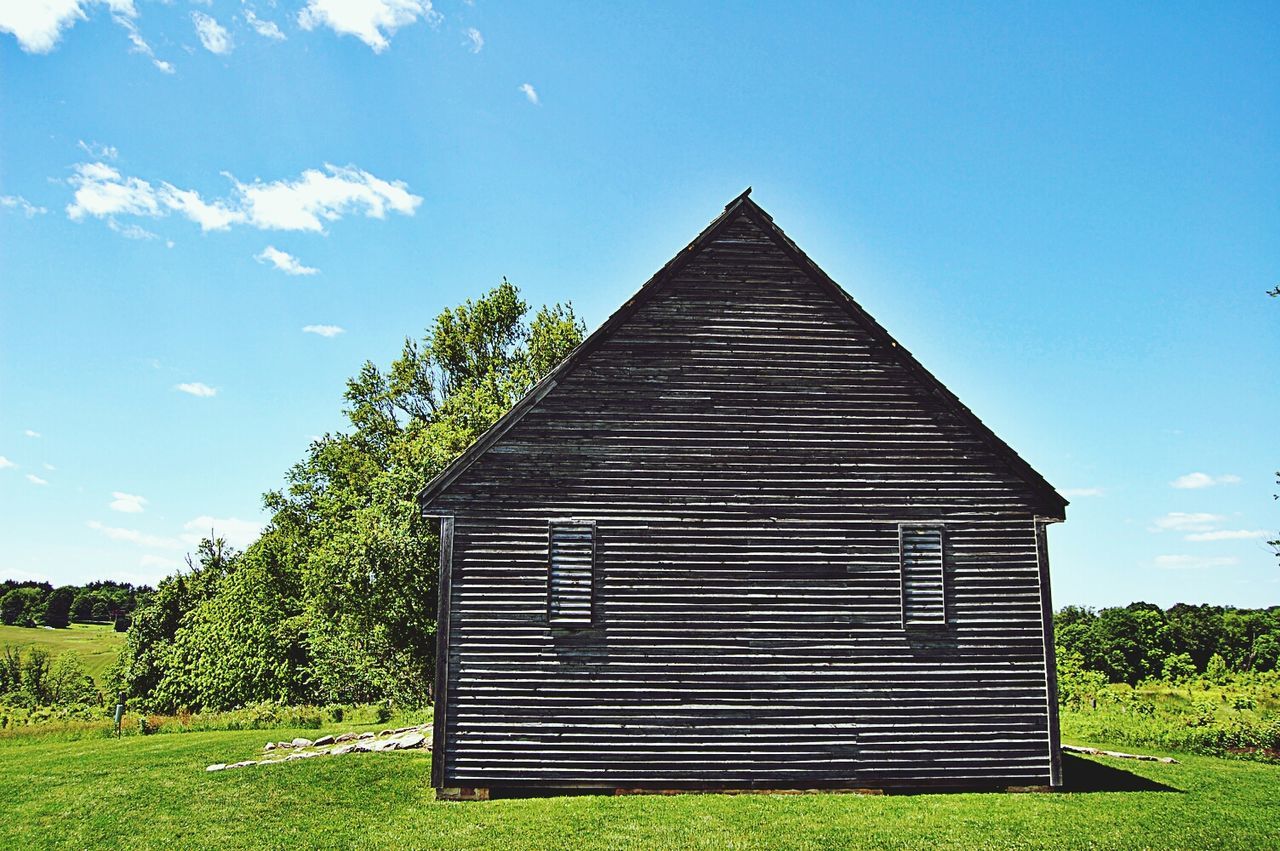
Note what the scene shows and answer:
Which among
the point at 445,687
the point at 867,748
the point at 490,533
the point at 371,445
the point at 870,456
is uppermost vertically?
the point at 371,445

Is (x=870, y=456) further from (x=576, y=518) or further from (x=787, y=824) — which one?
(x=787, y=824)

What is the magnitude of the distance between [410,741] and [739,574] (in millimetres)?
10337

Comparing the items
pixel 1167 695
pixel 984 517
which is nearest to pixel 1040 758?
pixel 984 517

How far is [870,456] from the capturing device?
47.7 ft

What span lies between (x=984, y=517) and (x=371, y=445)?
27496 millimetres

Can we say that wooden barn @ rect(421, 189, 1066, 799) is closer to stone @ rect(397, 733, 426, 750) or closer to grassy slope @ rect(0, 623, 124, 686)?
stone @ rect(397, 733, 426, 750)

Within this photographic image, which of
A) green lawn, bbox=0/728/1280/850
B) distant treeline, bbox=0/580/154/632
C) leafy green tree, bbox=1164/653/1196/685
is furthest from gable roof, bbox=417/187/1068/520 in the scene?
distant treeline, bbox=0/580/154/632

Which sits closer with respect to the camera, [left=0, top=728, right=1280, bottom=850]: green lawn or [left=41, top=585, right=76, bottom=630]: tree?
[left=0, top=728, right=1280, bottom=850]: green lawn

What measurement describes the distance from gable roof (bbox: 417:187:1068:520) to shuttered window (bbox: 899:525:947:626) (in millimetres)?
1785

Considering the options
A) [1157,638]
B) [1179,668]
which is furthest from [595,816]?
[1157,638]

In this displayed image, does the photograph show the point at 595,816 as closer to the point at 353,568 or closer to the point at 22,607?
the point at 353,568

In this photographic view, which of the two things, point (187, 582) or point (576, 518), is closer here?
point (576, 518)

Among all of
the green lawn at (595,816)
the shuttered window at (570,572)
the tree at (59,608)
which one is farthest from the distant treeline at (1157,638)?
the tree at (59,608)

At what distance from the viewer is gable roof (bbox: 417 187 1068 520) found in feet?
46.5
